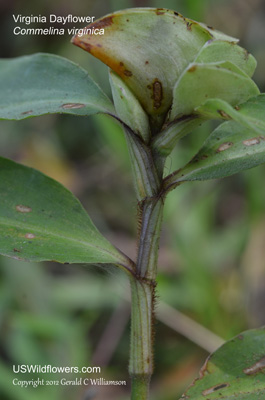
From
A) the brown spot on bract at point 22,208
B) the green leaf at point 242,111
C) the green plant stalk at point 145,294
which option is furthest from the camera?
the brown spot on bract at point 22,208

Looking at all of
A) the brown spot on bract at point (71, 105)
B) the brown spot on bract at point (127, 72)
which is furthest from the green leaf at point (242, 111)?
the brown spot on bract at point (71, 105)

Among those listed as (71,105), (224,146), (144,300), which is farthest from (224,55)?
(144,300)

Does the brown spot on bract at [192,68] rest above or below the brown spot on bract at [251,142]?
above

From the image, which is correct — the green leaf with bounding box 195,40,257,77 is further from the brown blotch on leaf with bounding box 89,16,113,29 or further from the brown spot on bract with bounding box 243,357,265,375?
the brown spot on bract with bounding box 243,357,265,375

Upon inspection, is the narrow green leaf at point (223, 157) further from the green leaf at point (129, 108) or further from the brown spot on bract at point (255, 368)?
the brown spot on bract at point (255, 368)

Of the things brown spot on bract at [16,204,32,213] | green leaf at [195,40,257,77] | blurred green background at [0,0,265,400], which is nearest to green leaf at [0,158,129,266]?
brown spot on bract at [16,204,32,213]
